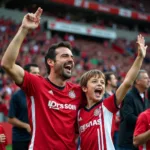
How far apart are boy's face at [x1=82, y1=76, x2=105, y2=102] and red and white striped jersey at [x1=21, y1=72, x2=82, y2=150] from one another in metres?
0.30

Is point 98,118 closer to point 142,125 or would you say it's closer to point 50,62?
point 142,125

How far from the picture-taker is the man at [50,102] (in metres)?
3.03

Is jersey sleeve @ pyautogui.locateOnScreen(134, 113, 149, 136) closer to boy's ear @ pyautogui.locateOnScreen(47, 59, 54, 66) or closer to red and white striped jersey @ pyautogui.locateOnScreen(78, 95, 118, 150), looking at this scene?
red and white striped jersey @ pyautogui.locateOnScreen(78, 95, 118, 150)

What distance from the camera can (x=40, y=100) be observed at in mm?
3186

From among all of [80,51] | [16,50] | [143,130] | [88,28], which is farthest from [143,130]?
[88,28]

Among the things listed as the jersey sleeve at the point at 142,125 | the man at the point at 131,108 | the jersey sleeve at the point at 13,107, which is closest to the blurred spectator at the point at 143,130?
the jersey sleeve at the point at 142,125

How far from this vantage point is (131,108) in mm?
5012

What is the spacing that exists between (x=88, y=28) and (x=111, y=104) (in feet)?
90.6

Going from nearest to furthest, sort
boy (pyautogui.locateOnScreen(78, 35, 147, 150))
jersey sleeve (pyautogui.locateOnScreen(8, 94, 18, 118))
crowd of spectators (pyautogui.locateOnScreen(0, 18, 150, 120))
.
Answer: boy (pyautogui.locateOnScreen(78, 35, 147, 150))
jersey sleeve (pyautogui.locateOnScreen(8, 94, 18, 118))
crowd of spectators (pyautogui.locateOnScreen(0, 18, 150, 120))

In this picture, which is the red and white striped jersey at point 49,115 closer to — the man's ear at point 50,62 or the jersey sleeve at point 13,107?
the man's ear at point 50,62

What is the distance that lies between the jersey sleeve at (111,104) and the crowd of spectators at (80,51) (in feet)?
32.7

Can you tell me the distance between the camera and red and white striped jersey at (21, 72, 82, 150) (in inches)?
122

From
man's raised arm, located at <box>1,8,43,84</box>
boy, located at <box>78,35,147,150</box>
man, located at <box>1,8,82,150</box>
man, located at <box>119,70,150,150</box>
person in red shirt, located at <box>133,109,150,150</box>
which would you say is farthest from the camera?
man, located at <box>119,70,150,150</box>

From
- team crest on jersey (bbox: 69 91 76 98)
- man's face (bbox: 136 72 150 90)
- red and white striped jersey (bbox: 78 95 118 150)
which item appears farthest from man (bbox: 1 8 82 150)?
man's face (bbox: 136 72 150 90)
